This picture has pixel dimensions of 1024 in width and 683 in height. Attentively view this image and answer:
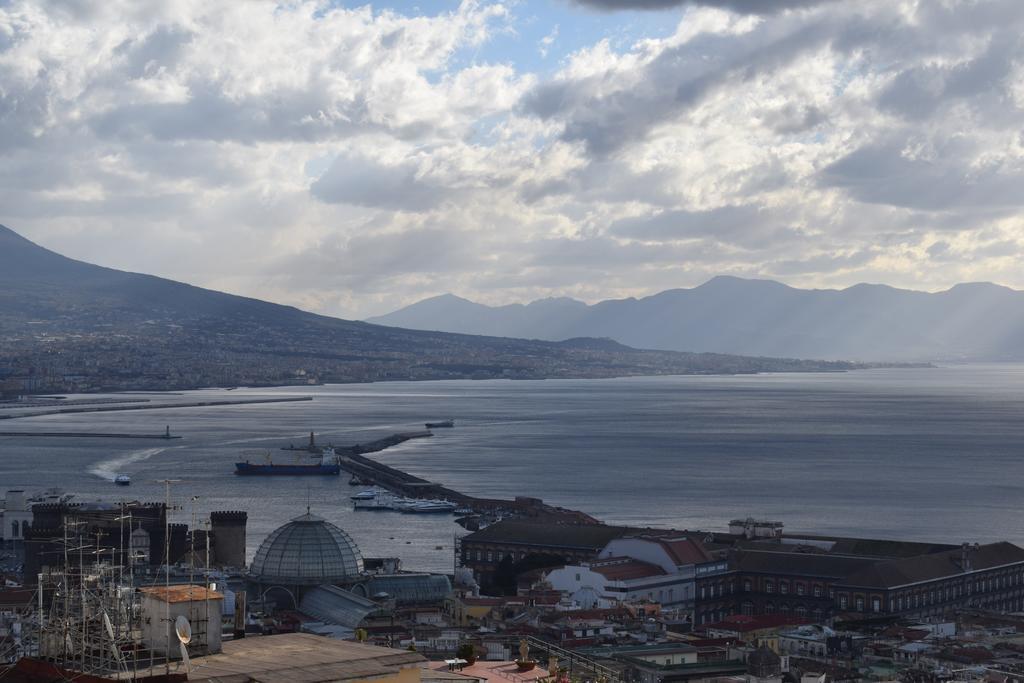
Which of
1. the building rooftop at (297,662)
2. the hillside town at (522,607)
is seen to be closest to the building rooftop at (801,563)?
the hillside town at (522,607)

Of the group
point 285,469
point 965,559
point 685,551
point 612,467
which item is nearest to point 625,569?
point 685,551

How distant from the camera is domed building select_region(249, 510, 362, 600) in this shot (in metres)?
38.3

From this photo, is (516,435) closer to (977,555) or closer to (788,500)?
(788,500)

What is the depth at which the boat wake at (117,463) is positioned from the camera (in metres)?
92.7

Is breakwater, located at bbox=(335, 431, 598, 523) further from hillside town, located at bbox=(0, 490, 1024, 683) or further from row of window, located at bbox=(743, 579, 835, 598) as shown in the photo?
row of window, located at bbox=(743, 579, 835, 598)

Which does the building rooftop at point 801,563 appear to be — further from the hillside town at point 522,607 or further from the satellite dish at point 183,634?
the satellite dish at point 183,634

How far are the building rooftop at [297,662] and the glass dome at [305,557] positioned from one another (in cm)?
2830

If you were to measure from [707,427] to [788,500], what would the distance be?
65195mm

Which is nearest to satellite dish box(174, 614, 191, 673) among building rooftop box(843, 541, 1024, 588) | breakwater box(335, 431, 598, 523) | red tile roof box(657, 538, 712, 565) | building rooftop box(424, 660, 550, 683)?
building rooftop box(424, 660, 550, 683)

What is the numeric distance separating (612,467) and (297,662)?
92246 millimetres

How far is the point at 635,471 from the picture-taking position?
9806cm

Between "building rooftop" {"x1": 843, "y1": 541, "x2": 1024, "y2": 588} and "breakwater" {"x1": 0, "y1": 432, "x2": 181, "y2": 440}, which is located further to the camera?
"breakwater" {"x1": 0, "y1": 432, "x2": 181, "y2": 440}

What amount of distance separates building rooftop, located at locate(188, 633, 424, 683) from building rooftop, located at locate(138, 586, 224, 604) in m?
0.38

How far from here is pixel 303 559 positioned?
3859 centimetres
